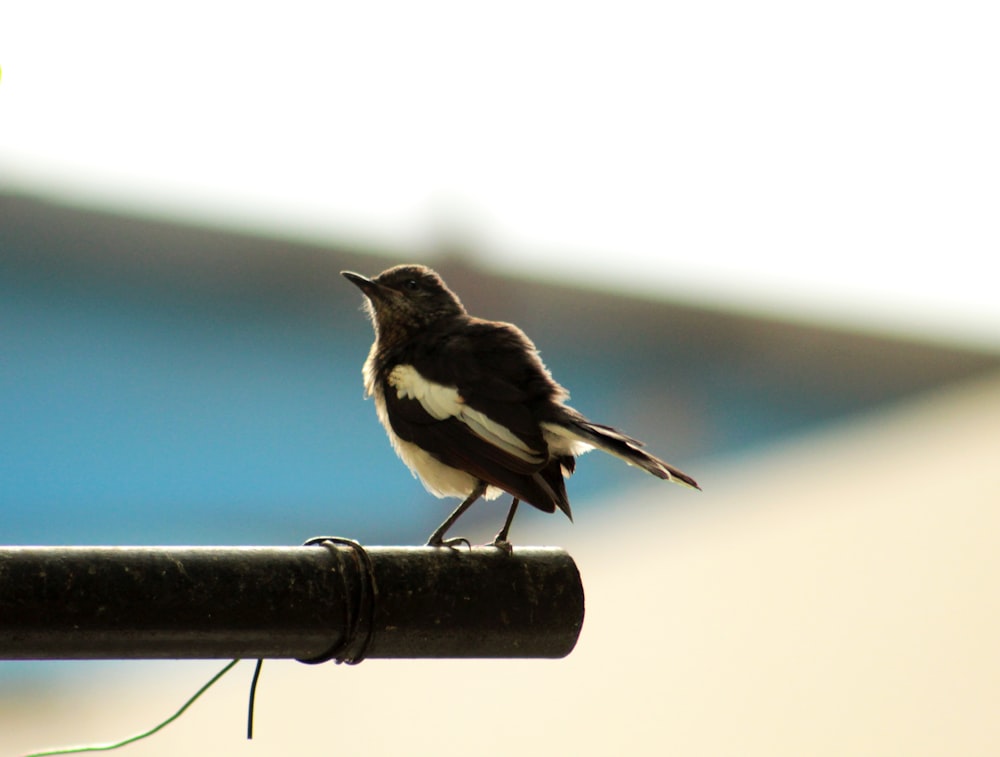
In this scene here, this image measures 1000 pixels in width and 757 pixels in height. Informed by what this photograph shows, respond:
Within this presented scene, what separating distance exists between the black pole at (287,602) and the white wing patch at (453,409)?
1.39 feet

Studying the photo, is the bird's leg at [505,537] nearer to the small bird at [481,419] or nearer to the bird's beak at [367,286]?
the small bird at [481,419]

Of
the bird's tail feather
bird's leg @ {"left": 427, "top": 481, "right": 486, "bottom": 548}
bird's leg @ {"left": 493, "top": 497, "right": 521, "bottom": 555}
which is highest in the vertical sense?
the bird's tail feather

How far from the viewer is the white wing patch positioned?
225cm

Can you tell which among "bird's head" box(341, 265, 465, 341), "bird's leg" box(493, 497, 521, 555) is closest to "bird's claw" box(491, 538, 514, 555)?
"bird's leg" box(493, 497, 521, 555)

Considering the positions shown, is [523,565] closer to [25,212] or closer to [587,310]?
[25,212]

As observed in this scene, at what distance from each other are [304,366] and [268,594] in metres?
8.22

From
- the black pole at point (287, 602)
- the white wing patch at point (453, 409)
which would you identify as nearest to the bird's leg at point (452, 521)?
the white wing patch at point (453, 409)

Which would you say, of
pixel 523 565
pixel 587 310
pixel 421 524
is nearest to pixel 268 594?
pixel 523 565

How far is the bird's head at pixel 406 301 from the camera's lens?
2.92 meters

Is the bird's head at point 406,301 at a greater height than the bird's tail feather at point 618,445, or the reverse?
the bird's tail feather at point 618,445

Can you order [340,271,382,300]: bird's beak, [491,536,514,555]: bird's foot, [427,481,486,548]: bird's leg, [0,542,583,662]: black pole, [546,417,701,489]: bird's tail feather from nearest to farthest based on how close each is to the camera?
[0,542,583,662]: black pole
[491,536,514,555]: bird's foot
[546,417,701,489]: bird's tail feather
[427,481,486,548]: bird's leg
[340,271,382,300]: bird's beak

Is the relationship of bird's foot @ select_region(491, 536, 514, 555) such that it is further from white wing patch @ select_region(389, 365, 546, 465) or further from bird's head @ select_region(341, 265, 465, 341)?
bird's head @ select_region(341, 265, 465, 341)

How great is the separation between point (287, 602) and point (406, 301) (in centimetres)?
145

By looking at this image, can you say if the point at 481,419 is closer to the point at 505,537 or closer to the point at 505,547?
the point at 505,537
